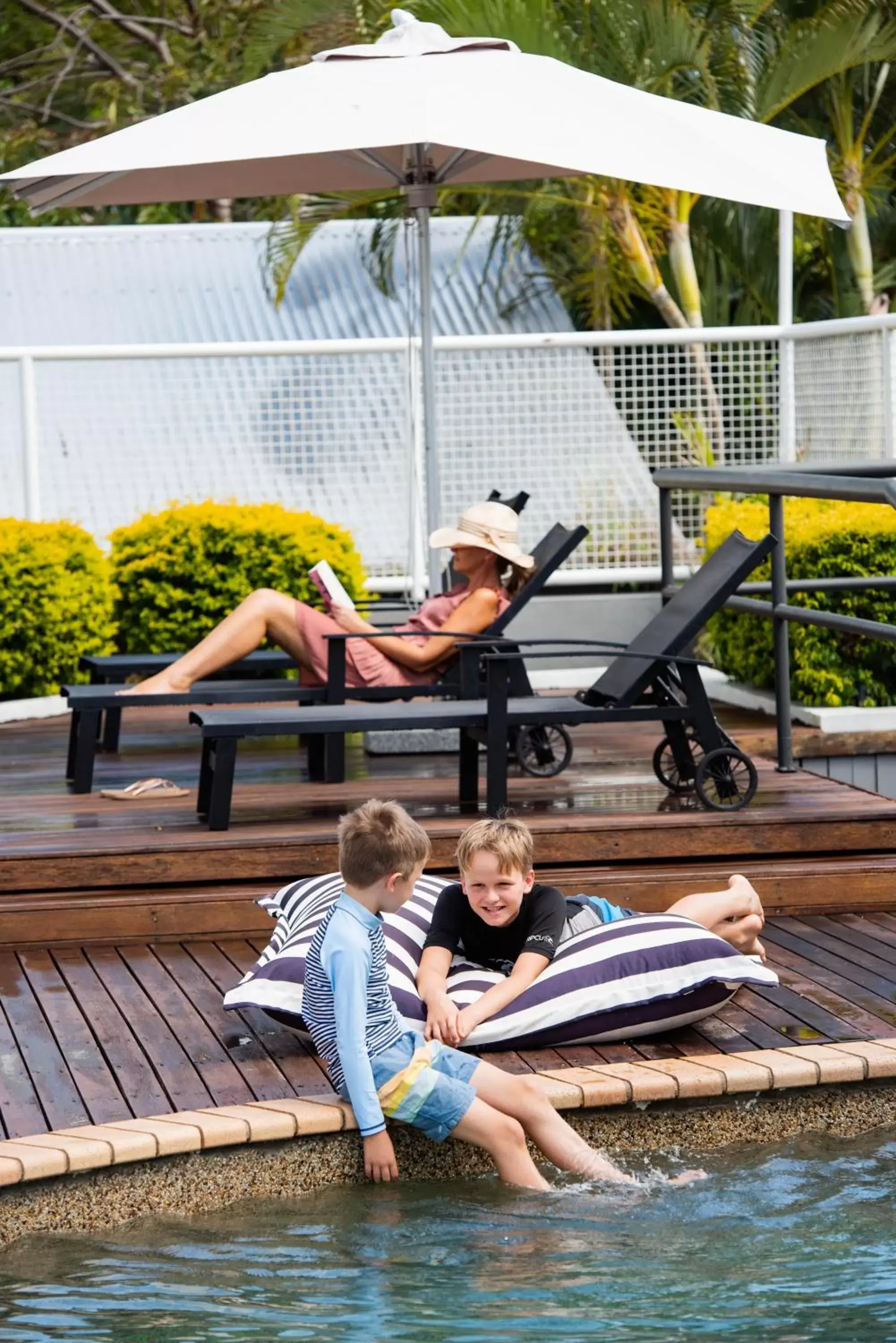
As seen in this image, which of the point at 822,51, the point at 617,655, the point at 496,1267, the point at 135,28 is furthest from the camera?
the point at 135,28

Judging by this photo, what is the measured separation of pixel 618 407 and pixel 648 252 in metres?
2.13

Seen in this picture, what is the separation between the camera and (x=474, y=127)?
6445 mm

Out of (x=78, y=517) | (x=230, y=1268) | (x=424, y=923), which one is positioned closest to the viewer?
(x=230, y=1268)

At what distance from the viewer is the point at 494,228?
45.5ft

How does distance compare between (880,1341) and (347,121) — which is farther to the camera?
(347,121)

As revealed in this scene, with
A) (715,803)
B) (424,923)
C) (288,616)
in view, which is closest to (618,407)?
(288,616)

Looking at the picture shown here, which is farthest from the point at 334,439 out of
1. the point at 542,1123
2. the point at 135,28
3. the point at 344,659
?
the point at 135,28

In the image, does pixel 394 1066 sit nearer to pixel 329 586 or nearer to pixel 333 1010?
pixel 333 1010

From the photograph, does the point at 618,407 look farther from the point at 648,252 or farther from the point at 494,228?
the point at 494,228

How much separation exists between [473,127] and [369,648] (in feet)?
6.47

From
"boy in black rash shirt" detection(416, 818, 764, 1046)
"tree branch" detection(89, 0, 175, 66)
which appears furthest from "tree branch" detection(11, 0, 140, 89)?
"boy in black rash shirt" detection(416, 818, 764, 1046)

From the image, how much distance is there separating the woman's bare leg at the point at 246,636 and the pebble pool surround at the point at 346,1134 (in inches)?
123

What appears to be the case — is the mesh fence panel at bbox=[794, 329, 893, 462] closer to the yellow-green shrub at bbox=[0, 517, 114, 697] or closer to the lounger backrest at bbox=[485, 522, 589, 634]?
the lounger backrest at bbox=[485, 522, 589, 634]

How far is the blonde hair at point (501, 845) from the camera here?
14.5ft
